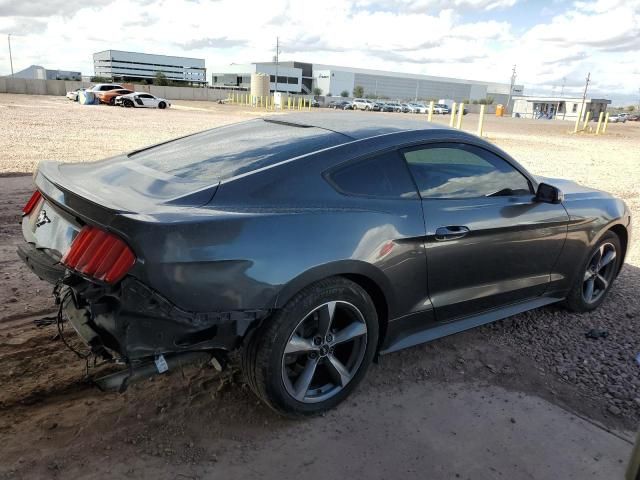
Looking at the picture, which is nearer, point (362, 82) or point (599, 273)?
point (599, 273)

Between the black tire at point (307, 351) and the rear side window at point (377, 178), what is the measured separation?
53 centimetres

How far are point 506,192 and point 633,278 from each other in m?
2.82

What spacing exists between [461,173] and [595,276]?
1868 mm

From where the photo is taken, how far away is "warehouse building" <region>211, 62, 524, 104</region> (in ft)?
446

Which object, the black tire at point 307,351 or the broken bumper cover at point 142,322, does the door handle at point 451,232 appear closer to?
the black tire at point 307,351

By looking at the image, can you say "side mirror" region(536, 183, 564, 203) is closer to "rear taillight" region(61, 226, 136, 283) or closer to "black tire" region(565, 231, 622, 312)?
"black tire" region(565, 231, 622, 312)

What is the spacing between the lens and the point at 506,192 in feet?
12.1

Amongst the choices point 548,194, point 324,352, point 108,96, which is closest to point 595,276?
point 548,194

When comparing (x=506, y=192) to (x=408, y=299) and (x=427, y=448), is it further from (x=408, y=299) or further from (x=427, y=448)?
(x=427, y=448)

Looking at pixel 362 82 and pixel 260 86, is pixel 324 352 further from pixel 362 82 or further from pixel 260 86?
pixel 362 82

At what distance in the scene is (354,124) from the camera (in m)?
3.54

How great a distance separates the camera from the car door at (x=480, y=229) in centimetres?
325

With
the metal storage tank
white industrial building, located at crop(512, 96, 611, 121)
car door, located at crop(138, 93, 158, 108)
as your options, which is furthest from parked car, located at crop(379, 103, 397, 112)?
car door, located at crop(138, 93, 158, 108)

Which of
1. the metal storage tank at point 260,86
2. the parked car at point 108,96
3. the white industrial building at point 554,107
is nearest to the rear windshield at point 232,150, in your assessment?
the parked car at point 108,96
